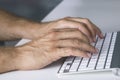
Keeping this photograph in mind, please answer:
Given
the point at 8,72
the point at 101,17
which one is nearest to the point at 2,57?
the point at 8,72

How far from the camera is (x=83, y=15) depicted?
146cm

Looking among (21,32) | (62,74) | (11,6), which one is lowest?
(11,6)

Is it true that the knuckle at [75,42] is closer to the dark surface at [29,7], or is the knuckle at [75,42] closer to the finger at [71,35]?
the finger at [71,35]

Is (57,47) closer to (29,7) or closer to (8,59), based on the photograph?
(8,59)

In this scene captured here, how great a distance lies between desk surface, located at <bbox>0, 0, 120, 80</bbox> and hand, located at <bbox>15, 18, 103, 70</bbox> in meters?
0.03

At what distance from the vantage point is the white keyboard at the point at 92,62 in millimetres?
784

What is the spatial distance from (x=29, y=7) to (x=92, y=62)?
1099 millimetres

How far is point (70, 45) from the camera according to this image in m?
0.85

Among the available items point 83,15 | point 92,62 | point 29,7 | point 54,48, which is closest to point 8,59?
point 54,48

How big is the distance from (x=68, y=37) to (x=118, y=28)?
0.39m

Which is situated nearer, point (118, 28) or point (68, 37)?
point (68, 37)

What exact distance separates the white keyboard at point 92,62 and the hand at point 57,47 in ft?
0.07

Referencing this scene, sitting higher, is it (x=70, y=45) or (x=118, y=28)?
(x=70, y=45)

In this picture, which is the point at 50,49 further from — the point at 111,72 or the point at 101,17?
the point at 101,17
